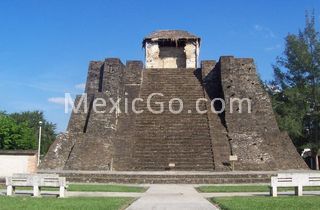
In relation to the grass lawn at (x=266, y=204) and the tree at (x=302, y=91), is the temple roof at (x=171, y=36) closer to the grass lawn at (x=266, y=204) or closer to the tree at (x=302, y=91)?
the tree at (x=302, y=91)

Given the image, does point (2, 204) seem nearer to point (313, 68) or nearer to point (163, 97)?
point (163, 97)

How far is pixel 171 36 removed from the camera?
2708 cm

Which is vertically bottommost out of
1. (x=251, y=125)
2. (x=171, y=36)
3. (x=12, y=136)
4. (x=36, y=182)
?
(x=36, y=182)

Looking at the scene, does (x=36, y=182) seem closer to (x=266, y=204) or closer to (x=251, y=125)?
(x=266, y=204)

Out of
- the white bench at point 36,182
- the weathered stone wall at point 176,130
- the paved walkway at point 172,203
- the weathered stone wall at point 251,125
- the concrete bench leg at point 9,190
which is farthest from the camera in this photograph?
the weathered stone wall at point 176,130

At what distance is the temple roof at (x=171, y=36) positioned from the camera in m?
27.0

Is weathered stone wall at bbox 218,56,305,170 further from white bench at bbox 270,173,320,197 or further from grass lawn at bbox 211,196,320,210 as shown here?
grass lawn at bbox 211,196,320,210

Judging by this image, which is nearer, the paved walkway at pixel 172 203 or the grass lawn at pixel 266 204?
the grass lawn at pixel 266 204

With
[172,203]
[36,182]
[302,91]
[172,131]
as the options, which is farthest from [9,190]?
[302,91]

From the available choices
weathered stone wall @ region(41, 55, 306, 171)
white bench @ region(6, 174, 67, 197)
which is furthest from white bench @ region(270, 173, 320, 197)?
weathered stone wall @ region(41, 55, 306, 171)

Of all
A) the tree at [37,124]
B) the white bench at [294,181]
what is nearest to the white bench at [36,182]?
the white bench at [294,181]

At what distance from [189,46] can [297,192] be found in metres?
18.3

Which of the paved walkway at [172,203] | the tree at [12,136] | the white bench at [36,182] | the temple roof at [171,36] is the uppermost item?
the temple roof at [171,36]

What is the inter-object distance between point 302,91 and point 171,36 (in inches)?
340
